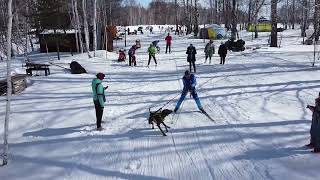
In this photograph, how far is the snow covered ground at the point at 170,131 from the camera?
9.38m

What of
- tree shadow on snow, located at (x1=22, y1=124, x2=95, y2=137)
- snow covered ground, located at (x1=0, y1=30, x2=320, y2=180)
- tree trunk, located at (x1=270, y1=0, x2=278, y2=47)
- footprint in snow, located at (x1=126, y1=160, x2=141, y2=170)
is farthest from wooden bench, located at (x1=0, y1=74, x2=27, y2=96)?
tree trunk, located at (x1=270, y1=0, x2=278, y2=47)

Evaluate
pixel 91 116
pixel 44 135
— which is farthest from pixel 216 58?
pixel 44 135

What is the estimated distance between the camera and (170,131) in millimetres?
12234

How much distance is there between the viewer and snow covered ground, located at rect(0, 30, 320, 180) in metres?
9.38

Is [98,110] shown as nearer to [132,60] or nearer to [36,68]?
[36,68]

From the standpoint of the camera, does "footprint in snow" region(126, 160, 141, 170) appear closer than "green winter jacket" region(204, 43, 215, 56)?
Yes

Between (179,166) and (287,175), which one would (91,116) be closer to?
(179,166)

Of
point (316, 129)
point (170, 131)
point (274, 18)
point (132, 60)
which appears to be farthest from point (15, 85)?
point (274, 18)

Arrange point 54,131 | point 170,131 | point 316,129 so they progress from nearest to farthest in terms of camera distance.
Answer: point 316,129, point 170,131, point 54,131

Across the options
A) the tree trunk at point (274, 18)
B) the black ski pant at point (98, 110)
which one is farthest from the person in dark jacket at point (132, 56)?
the black ski pant at point (98, 110)

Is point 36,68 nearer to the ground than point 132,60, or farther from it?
nearer to the ground

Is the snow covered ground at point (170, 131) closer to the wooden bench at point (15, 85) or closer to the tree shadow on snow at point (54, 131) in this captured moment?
the tree shadow on snow at point (54, 131)

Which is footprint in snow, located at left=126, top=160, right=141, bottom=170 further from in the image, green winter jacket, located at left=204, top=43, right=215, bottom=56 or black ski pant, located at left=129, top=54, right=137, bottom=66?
black ski pant, located at left=129, top=54, right=137, bottom=66

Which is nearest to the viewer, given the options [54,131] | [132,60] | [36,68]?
[54,131]
